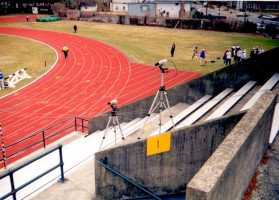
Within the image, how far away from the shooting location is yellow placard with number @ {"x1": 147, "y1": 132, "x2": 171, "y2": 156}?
5.90 m

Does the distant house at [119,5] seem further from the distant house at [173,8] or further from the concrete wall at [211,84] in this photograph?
the concrete wall at [211,84]

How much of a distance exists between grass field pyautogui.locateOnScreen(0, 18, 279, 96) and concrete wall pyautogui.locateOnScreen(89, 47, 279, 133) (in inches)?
404

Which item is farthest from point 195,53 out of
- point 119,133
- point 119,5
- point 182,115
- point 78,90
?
point 119,5

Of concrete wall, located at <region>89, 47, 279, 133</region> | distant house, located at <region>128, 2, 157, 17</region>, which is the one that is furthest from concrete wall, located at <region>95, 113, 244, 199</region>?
distant house, located at <region>128, 2, 157, 17</region>

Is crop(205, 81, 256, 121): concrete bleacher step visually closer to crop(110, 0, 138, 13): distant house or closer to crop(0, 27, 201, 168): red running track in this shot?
crop(0, 27, 201, 168): red running track

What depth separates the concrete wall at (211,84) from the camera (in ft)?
36.2

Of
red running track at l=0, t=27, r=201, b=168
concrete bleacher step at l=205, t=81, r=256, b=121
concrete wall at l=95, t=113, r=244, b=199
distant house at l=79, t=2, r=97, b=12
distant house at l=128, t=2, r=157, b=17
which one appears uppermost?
distant house at l=79, t=2, r=97, b=12

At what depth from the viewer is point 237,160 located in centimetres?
431

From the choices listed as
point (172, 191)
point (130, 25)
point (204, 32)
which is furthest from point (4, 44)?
point (172, 191)

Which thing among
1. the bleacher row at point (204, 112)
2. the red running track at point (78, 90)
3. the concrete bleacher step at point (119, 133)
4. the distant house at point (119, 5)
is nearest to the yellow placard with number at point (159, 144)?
the bleacher row at point (204, 112)

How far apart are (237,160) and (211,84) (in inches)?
300

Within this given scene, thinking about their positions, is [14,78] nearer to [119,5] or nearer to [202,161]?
[202,161]

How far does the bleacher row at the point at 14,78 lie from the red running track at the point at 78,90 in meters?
1.12

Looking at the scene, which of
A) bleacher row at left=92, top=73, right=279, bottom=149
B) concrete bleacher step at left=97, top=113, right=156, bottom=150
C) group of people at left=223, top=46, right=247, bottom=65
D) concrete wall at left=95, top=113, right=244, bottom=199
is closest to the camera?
concrete wall at left=95, top=113, right=244, bottom=199
